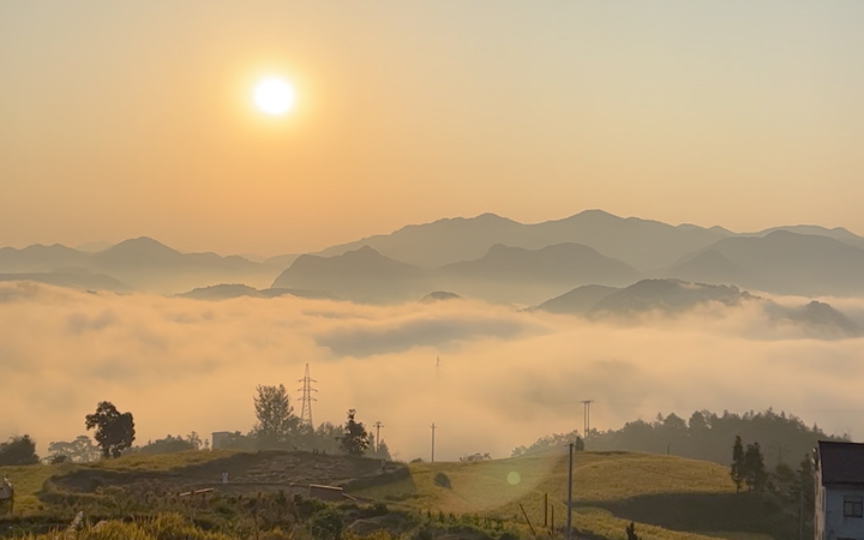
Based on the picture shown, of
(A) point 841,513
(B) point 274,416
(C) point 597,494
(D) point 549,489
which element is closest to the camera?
(A) point 841,513

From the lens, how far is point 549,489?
80.2 metres

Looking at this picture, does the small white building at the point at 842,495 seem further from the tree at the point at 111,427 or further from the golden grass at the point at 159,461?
the tree at the point at 111,427

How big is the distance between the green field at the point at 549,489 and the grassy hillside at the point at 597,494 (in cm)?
7

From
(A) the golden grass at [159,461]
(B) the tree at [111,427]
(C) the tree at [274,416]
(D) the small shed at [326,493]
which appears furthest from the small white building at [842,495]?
(C) the tree at [274,416]

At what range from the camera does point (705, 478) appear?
9294 cm

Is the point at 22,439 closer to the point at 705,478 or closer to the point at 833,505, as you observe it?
the point at 705,478

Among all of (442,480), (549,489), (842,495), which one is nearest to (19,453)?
(442,480)

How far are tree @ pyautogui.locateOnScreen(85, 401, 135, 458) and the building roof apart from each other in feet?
209

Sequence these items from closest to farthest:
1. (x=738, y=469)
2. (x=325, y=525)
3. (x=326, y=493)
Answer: (x=325, y=525), (x=326, y=493), (x=738, y=469)

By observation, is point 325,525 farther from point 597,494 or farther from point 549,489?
point 597,494

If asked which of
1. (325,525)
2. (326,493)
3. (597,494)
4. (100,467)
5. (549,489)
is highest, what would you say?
(325,525)

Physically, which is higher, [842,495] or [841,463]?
[841,463]

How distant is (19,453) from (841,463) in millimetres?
77118

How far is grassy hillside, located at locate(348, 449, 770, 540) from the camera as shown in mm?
67200
